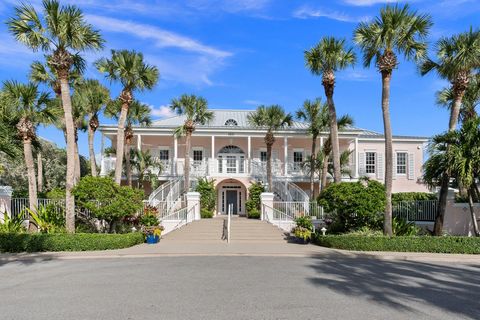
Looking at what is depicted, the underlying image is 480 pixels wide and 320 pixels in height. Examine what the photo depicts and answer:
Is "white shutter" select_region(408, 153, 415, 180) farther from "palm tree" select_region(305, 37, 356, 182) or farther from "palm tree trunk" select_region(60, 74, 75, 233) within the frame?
"palm tree trunk" select_region(60, 74, 75, 233)

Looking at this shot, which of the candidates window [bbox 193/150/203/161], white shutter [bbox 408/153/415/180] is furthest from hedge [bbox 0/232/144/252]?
white shutter [bbox 408/153/415/180]

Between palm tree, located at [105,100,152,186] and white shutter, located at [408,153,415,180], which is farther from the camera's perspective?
white shutter, located at [408,153,415,180]

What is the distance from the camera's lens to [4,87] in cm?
1742

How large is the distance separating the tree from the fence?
3031mm

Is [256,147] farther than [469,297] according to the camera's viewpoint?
Yes

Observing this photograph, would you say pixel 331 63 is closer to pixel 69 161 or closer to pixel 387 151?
pixel 387 151

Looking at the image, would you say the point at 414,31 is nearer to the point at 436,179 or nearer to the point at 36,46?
the point at 436,179

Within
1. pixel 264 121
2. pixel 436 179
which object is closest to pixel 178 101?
pixel 264 121

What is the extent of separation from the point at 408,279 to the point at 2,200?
16.9 metres

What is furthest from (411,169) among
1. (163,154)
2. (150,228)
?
(150,228)

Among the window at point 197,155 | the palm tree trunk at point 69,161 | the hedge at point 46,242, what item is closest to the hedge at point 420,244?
the hedge at point 46,242

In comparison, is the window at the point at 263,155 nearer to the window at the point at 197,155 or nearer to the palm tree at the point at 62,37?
the window at the point at 197,155

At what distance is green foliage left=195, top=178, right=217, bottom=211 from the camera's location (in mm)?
27547

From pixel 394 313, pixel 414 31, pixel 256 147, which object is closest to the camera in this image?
pixel 394 313
